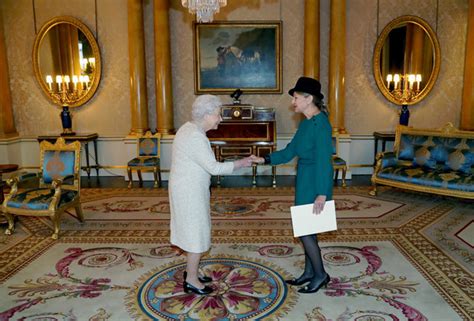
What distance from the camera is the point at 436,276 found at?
343 centimetres

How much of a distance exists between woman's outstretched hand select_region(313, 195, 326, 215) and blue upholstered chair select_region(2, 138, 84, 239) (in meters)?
2.99

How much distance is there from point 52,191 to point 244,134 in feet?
11.3

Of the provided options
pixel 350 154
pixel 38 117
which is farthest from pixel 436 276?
pixel 38 117

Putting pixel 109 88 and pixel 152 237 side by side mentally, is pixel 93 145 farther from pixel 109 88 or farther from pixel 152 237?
pixel 152 237

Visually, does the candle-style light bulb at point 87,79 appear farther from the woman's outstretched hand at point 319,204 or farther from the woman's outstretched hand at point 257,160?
the woman's outstretched hand at point 319,204

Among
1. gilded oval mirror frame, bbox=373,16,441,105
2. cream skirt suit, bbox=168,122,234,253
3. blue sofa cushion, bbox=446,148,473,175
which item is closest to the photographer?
cream skirt suit, bbox=168,122,234,253

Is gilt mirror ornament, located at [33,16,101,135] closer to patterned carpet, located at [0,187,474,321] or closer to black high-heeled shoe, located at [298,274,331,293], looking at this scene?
patterned carpet, located at [0,187,474,321]

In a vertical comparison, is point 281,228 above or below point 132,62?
below

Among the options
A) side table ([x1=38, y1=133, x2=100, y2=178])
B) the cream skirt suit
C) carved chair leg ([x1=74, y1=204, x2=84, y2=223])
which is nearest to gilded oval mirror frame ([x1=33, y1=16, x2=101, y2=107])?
side table ([x1=38, y1=133, x2=100, y2=178])

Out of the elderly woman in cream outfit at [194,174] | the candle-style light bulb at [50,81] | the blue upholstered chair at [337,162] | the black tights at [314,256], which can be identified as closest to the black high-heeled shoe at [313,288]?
the black tights at [314,256]

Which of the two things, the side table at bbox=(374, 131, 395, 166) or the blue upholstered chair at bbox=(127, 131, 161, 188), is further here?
the side table at bbox=(374, 131, 395, 166)

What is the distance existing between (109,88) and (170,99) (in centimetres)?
125

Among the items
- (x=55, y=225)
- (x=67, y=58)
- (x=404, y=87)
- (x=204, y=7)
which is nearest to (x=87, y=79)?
(x=67, y=58)

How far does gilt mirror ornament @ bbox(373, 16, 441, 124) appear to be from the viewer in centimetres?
766
